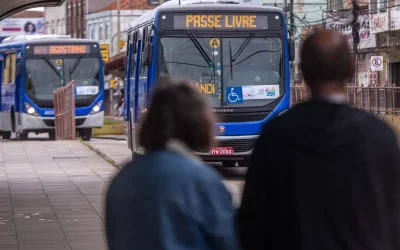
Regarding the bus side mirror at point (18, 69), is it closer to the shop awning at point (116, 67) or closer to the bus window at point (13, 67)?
the bus window at point (13, 67)

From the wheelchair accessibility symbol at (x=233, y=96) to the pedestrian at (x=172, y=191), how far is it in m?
16.2

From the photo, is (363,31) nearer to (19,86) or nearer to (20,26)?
(19,86)

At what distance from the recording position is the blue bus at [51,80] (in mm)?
37969

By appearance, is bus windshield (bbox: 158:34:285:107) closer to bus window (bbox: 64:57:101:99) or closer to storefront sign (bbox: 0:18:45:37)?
bus window (bbox: 64:57:101:99)

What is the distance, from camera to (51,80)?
→ 3853 cm

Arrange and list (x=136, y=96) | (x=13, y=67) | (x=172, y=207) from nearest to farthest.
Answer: (x=172, y=207) < (x=136, y=96) < (x=13, y=67)

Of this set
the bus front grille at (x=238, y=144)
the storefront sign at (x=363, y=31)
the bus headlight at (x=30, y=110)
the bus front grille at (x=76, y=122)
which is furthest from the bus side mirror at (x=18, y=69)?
the storefront sign at (x=363, y=31)

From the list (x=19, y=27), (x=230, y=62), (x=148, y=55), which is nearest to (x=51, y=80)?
(x=230, y=62)

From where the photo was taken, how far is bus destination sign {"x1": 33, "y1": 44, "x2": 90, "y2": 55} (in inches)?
1521

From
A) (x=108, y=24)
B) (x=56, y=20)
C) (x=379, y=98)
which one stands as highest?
(x=56, y=20)

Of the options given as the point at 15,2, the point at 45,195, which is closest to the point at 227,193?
the point at 45,195

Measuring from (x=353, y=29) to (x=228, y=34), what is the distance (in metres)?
35.1

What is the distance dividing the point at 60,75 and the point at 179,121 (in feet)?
115

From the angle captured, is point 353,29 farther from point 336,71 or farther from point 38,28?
point 38,28
